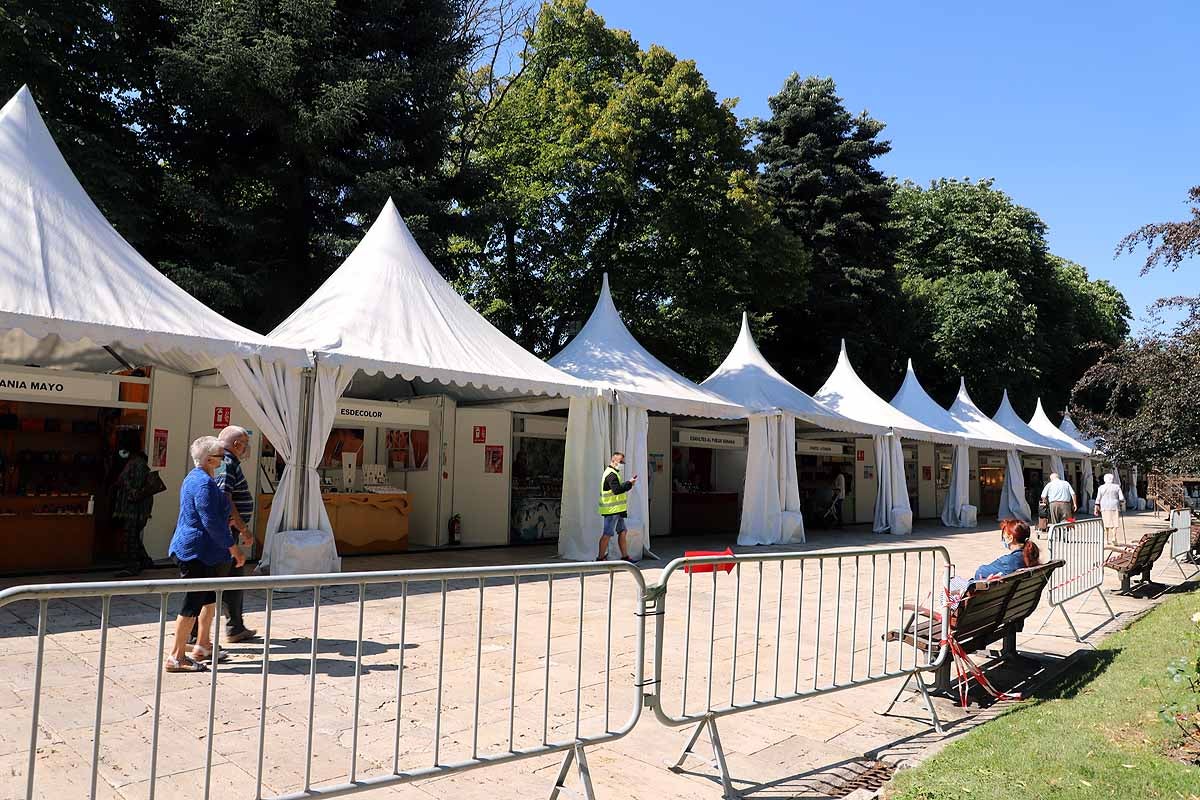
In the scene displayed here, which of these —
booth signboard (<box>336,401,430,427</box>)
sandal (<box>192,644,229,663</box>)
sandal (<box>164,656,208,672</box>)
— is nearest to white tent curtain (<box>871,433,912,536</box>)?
booth signboard (<box>336,401,430,427</box>)

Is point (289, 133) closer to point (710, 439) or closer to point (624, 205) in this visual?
point (624, 205)

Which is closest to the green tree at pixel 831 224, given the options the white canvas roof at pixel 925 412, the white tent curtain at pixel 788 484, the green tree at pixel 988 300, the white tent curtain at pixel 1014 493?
the green tree at pixel 988 300

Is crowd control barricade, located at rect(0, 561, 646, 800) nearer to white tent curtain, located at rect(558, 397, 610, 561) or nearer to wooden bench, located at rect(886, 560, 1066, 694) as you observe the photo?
wooden bench, located at rect(886, 560, 1066, 694)

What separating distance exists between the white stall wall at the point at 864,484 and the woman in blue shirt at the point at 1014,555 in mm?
17766

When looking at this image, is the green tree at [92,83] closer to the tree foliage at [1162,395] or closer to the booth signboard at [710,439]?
the booth signboard at [710,439]

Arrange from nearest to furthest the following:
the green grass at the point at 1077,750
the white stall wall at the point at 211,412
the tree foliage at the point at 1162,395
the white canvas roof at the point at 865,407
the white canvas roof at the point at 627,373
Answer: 1. the green grass at the point at 1077,750
2. the white stall wall at the point at 211,412
3. the white canvas roof at the point at 627,373
4. the tree foliage at the point at 1162,395
5. the white canvas roof at the point at 865,407

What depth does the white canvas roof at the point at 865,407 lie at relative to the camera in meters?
20.9

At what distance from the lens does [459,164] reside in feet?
67.0

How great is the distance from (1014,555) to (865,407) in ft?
49.8

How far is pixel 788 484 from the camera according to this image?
17.1 metres

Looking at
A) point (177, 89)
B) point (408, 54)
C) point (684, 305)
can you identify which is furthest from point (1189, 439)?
point (177, 89)

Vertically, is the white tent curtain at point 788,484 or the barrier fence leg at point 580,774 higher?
the white tent curtain at point 788,484

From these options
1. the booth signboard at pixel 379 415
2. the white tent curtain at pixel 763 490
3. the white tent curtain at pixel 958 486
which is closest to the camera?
the booth signboard at pixel 379 415

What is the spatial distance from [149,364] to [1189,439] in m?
17.6
